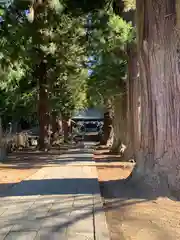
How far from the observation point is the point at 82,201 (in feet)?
26.8

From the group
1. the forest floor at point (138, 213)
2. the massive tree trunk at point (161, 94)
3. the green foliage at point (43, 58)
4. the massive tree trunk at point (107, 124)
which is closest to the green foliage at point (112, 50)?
the green foliage at point (43, 58)

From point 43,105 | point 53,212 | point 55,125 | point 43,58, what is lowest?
point 53,212

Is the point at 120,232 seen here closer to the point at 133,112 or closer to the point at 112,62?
the point at 133,112

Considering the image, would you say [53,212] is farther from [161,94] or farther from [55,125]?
[55,125]

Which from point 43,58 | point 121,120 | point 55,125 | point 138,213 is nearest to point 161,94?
point 138,213

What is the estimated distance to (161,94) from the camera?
9578 mm

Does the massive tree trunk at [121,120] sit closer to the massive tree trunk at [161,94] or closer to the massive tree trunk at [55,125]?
the massive tree trunk at [161,94]

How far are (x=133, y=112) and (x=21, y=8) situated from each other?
6209 millimetres

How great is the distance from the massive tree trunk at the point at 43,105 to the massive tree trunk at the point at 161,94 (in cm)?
1928

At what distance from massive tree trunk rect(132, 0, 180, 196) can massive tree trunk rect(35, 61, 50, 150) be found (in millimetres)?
19280

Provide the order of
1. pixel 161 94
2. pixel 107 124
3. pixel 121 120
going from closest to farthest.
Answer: pixel 161 94 < pixel 121 120 < pixel 107 124

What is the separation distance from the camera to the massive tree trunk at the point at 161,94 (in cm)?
936

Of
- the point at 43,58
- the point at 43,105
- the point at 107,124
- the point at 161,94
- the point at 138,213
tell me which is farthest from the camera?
the point at 107,124

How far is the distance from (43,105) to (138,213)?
2185 centimetres
